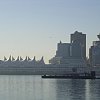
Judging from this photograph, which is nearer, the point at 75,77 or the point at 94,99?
the point at 94,99

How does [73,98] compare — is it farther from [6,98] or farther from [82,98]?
[6,98]

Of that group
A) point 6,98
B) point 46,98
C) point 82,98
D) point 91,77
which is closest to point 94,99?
point 82,98

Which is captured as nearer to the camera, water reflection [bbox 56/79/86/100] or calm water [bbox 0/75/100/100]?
calm water [bbox 0/75/100/100]

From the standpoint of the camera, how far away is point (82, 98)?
6162cm

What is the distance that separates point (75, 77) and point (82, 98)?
99048mm

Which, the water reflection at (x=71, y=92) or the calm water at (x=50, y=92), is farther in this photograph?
the water reflection at (x=71, y=92)

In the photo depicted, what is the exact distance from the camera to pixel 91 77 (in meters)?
159

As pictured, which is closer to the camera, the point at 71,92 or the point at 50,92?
the point at 71,92

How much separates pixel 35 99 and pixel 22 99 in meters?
A: 1.79

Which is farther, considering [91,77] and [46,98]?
[91,77]

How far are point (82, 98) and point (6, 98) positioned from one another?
1080 centimetres

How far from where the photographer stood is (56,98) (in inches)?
2409

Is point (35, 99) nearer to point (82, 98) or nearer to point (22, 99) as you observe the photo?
point (22, 99)

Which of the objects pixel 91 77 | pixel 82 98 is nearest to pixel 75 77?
pixel 91 77
